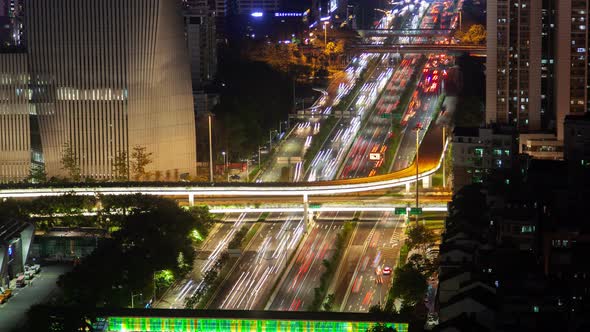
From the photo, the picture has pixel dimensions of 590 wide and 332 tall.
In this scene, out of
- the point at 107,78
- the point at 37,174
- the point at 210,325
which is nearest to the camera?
the point at 210,325

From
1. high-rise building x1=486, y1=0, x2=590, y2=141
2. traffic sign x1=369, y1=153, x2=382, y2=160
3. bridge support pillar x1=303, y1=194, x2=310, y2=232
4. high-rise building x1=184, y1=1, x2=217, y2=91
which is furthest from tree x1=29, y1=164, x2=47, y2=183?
high-rise building x1=184, y1=1, x2=217, y2=91

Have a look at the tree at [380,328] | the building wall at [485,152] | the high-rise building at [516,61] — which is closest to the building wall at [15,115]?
the building wall at [485,152]

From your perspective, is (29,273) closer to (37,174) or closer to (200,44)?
(37,174)

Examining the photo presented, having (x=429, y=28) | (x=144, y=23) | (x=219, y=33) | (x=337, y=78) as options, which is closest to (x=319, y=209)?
(x=144, y=23)

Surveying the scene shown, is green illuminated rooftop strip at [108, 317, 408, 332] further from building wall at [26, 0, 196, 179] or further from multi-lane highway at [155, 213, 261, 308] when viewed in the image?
building wall at [26, 0, 196, 179]

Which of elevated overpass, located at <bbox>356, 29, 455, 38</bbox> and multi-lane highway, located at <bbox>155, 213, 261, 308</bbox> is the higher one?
elevated overpass, located at <bbox>356, 29, 455, 38</bbox>

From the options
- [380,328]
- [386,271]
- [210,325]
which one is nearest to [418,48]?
[386,271]
